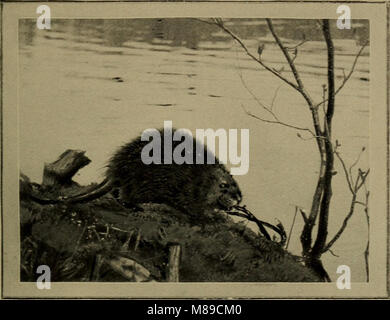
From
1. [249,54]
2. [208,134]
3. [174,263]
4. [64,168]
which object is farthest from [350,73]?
[64,168]

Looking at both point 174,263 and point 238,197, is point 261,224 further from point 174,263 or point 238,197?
point 174,263

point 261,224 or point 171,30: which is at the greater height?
point 171,30

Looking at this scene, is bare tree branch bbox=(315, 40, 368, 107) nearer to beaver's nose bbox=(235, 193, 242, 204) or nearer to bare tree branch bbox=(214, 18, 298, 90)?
bare tree branch bbox=(214, 18, 298, 90)

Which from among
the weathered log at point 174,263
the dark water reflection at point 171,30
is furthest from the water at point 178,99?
the weathered log at point 174,263

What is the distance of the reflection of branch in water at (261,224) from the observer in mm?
1257

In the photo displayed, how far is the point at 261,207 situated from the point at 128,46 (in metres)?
0.61

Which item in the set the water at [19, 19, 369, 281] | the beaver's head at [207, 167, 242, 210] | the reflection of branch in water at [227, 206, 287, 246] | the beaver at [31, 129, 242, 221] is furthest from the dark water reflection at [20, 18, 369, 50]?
the reflection of branch in water at [227, 206, 287, 246]

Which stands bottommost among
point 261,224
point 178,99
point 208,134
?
point 261,224

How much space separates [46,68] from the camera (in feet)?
4.15

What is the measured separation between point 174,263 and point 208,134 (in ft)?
1.26

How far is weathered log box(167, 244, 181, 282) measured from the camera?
1237 mm

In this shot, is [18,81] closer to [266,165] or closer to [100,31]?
[100,31]

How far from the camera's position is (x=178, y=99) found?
126cm
